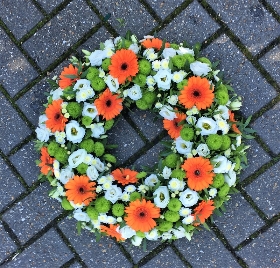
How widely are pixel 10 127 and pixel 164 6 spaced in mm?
899

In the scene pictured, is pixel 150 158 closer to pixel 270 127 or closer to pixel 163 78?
pixel 163 78

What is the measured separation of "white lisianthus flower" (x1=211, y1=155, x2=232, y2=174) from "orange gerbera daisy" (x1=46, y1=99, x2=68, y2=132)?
62 cm

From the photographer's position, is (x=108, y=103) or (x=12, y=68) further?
(x=12, y=68)

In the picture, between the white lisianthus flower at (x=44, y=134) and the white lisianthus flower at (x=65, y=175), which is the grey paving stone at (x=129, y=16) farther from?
the white lisianthus flower at (x=65, y=175)

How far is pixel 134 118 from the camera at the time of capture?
2.04 meters

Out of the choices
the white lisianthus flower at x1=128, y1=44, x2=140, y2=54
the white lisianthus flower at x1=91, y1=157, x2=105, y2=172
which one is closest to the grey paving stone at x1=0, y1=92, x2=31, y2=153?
the white lisianthus flower at x1=91, y1=157, x2=105, y2=172

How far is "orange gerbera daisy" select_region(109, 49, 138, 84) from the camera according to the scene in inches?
69.9

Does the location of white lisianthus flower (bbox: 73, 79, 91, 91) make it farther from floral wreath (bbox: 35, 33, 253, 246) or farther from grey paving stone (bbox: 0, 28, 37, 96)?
grey paving stone (bbox: 0, 28, 37, 96)

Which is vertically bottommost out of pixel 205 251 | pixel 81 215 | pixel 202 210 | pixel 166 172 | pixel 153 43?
pixel 205 251

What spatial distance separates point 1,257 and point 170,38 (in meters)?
1.30

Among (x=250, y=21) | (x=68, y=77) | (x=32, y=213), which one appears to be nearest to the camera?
(x=68, y=77)

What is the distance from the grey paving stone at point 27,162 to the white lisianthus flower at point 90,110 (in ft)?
1.32

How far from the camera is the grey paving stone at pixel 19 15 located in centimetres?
207

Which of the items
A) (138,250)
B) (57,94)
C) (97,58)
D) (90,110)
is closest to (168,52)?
(97,58)
